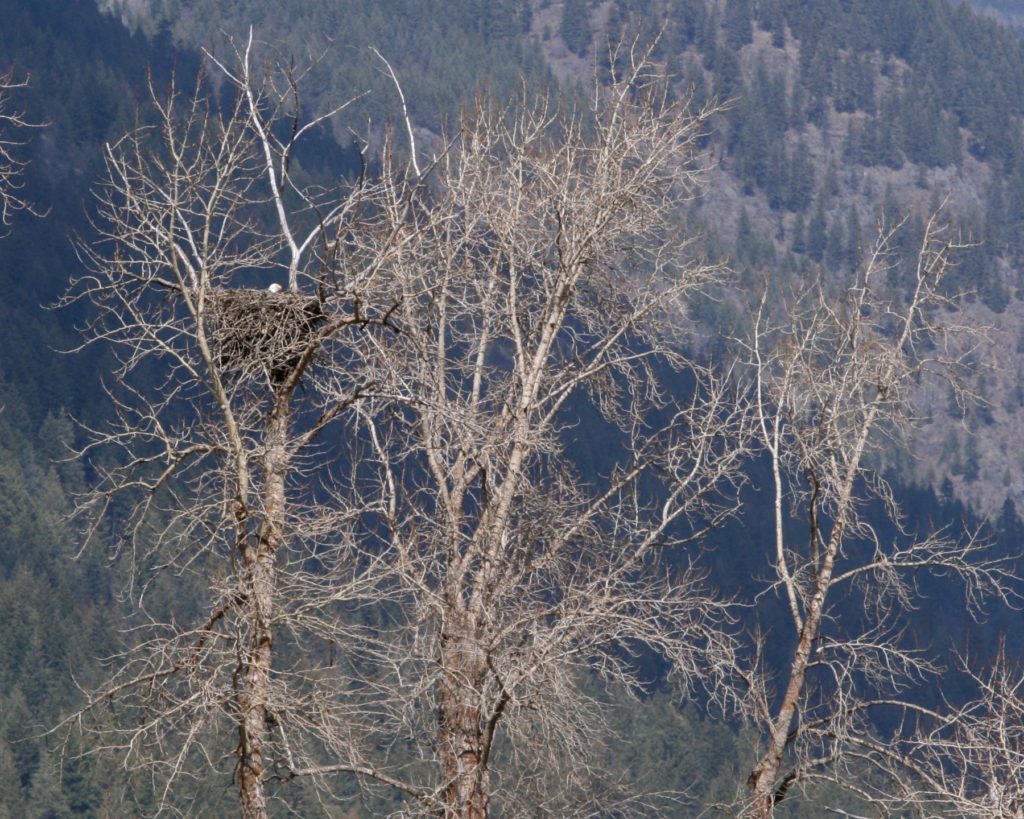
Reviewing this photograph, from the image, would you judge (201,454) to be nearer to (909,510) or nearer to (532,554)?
(532,554)

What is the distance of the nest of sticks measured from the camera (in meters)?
12.5

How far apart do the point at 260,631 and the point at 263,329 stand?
81.2 inches

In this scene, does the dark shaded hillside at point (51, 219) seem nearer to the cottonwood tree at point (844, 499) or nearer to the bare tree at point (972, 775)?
the cottonwood tree at point (844, 499)

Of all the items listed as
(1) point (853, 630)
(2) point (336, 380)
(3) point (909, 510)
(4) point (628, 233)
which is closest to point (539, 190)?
(4) point (628, 233)

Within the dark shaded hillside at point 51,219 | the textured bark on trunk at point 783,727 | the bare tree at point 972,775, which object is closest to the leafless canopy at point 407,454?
the textured bark on trunk at point 783,727

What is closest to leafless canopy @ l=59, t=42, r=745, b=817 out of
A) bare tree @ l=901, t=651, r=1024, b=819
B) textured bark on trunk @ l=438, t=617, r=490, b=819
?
textured bark on trunk @ l=438, t=617, r=490, b=819

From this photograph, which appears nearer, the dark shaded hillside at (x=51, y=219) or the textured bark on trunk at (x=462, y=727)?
the textured bark on trunk at (x=462, y=727)

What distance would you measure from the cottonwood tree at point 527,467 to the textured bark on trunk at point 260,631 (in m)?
0.78

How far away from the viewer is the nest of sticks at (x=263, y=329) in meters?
12.5

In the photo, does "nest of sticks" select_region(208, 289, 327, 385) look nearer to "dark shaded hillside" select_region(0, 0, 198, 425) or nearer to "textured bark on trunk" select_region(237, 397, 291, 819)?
"textured bark on trunk" select_region(237, 397, 291, 819)

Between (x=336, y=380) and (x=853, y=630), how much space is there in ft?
356

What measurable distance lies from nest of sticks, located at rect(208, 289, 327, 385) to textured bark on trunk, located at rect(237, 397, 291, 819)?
35 centimetres

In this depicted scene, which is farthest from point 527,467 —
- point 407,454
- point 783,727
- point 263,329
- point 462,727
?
point 263,329

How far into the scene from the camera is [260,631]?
39.1 ft
